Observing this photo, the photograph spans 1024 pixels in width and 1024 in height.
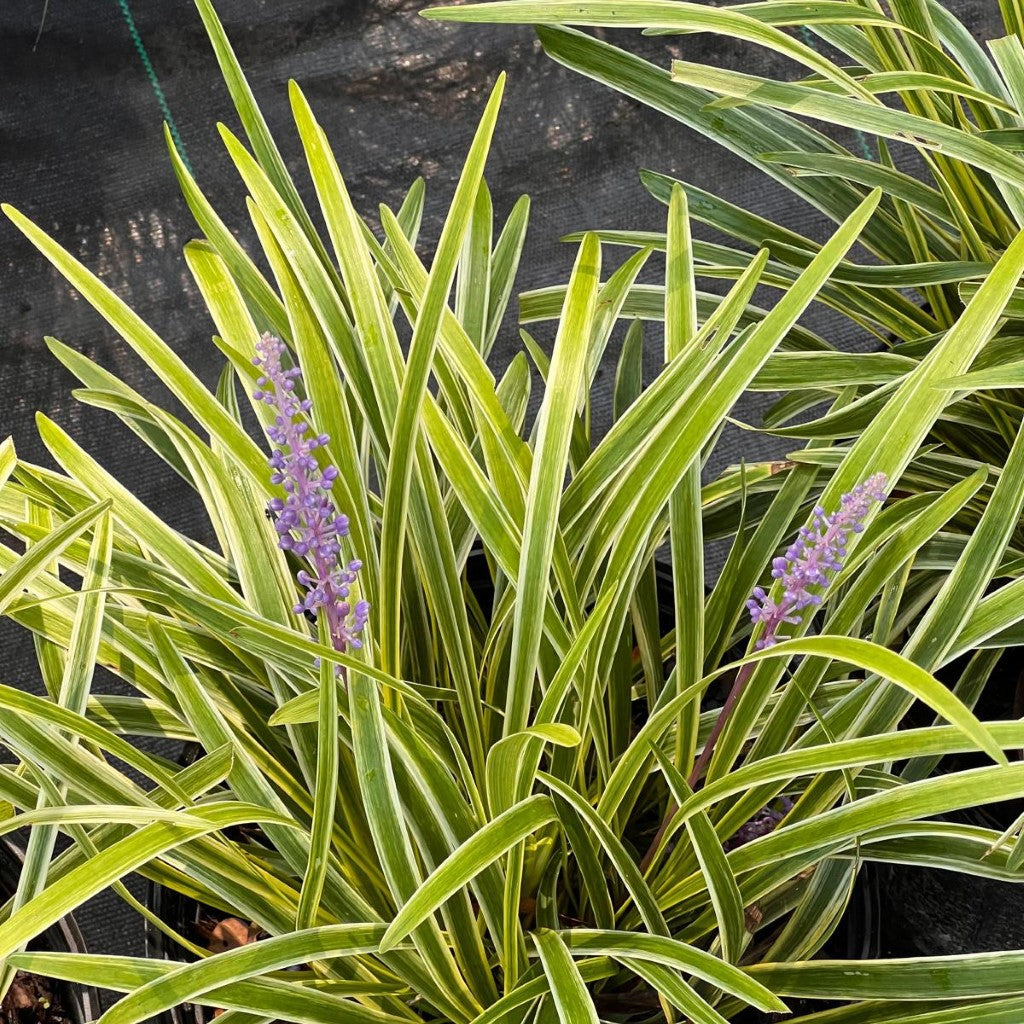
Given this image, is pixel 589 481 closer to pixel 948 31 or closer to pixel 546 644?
pixel 546 644

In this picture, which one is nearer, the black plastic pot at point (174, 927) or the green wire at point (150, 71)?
the black plastic pot at point (174, 927)

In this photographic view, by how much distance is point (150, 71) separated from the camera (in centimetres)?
156

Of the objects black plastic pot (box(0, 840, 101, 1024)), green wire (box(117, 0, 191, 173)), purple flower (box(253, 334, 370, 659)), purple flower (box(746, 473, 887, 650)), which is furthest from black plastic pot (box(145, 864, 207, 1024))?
green wire (box(117, 0, 191, 173))

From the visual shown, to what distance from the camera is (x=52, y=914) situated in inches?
19.9

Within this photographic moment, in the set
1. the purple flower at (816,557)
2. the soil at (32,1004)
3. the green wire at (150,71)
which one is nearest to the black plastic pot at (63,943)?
the soil at (32,1004)

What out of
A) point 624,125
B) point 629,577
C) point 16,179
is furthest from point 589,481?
point 16,179

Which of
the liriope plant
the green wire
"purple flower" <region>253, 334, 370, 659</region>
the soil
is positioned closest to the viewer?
"purple flower" <region>253, 334, 370, 659</region>

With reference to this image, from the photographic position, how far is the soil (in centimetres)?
85

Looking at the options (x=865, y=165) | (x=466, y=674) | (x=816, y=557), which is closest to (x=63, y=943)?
(x=466, y=674)

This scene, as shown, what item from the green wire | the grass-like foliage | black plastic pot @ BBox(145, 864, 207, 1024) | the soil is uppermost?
the green wire

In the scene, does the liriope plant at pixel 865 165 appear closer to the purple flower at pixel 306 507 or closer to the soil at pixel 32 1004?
the purple flower at pixel 306 507

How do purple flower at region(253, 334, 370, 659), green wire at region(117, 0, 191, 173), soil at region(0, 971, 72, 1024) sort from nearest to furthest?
purple flower at region(253, 334, 370, 659)
soil at region(0, 971, 72, 1024)
green wire at region(117, 0, 191, 173)

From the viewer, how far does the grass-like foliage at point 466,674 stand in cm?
56

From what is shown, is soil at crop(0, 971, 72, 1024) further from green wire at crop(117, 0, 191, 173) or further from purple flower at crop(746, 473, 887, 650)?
green wire at crop(117, 0, 191, 173)
